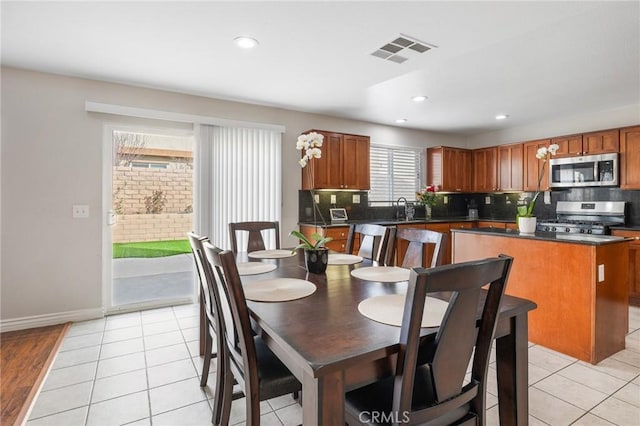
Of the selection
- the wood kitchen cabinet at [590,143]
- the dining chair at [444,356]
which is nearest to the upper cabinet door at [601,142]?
the wood kitchen cabinet at [590,143]

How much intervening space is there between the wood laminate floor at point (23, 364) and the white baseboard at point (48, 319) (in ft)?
0.20

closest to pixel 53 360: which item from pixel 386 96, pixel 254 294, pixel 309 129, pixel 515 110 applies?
pixel 254 294

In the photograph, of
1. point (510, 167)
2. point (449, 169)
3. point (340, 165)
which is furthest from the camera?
point (449, 169)

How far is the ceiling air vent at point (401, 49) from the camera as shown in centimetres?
244

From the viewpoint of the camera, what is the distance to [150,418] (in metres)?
1.80

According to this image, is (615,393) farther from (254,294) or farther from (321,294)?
(254,294)

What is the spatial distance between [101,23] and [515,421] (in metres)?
3.25

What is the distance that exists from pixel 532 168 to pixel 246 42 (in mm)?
4619

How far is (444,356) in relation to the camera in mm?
1055

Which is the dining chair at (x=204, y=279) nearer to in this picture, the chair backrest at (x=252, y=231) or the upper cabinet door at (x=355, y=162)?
the chair backrest at (x=252, y=231)

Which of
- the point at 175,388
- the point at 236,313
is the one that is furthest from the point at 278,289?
the point at 175,388

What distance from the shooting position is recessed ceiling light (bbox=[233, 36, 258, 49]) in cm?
242

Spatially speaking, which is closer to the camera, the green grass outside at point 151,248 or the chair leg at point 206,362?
the chair leg at point 206,362

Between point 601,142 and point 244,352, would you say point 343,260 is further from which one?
point 601,142
